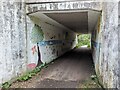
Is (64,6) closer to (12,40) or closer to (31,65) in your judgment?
(12,40)

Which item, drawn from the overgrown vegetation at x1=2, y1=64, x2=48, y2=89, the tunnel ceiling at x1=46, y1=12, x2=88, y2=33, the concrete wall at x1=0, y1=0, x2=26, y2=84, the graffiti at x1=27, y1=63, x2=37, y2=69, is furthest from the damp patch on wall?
the overgrown vegetation at x1=2, y1=64, x2=48, y2=89

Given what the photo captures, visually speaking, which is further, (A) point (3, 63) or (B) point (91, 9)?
(B) point (91, 9)

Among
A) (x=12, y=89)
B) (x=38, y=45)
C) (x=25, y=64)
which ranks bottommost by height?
(x=12, y=89)

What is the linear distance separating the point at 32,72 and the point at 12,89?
177 centimetres

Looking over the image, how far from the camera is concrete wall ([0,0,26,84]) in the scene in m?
5.87

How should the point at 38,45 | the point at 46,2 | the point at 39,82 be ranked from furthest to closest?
1. the point at 38,45
2. the point at 46,2
3. the point at 39,82

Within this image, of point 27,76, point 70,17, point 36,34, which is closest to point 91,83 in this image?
point 27,76

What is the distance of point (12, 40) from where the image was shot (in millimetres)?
6367

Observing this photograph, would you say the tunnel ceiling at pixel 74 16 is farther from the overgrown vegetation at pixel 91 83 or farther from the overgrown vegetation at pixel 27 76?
the overgrown vegetation at pixel 91 83

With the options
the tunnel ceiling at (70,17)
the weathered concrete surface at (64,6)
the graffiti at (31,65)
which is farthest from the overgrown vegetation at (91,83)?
the tunnel ceiling at (70,17)

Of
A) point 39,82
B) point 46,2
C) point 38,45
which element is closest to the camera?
point 39,82

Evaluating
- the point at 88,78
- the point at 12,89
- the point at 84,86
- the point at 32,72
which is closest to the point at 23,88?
the point at 12,89

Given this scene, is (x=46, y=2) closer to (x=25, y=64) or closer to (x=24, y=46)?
(x=24, y=46)

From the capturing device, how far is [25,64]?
7.23 meters
